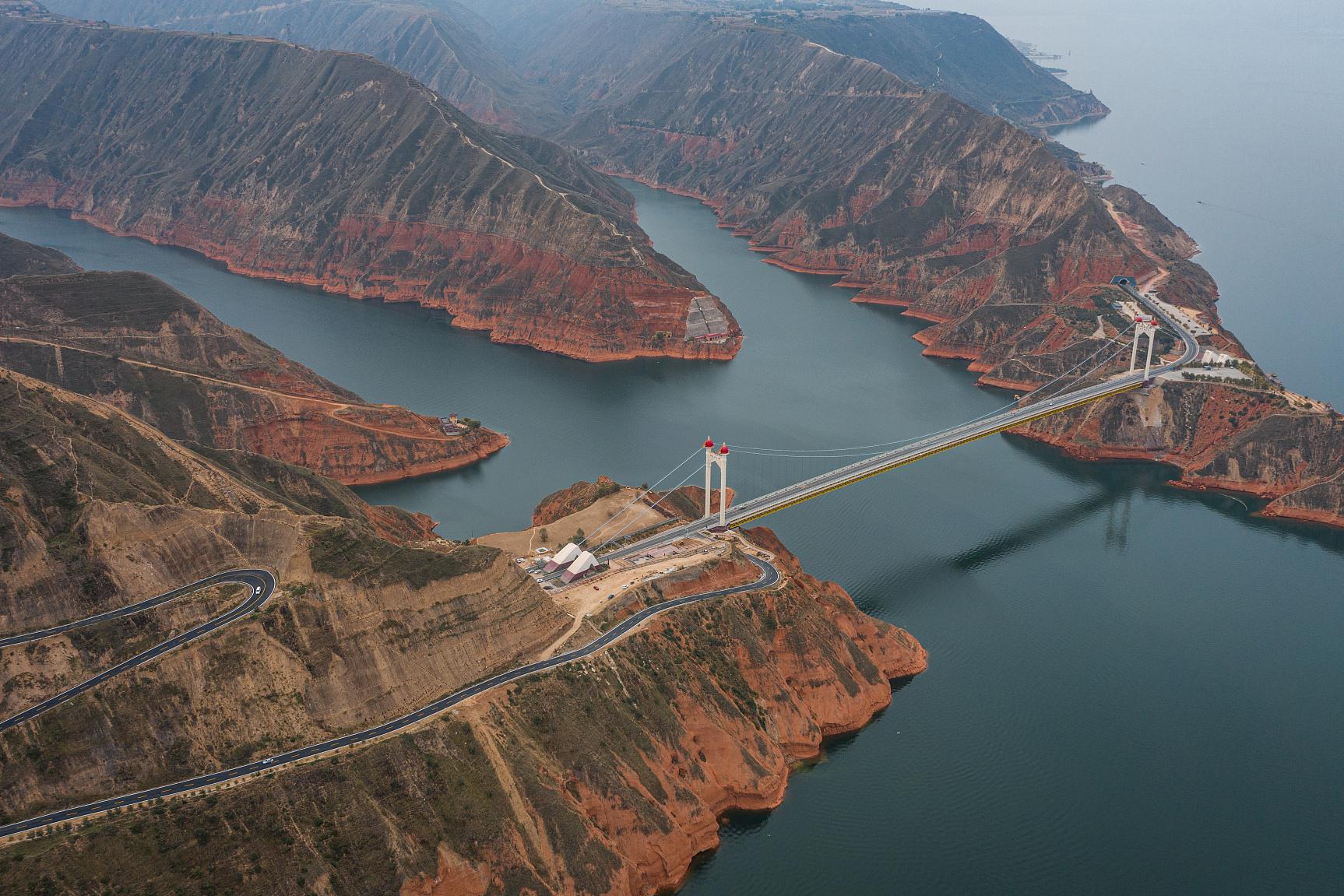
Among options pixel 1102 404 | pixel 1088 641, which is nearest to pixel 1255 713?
pixel 1088 641

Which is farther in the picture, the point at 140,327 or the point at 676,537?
Answer: the point at 140,327

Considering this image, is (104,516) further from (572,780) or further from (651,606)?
(651,606)

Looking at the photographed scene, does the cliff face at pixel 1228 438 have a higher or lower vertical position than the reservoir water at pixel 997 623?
higher

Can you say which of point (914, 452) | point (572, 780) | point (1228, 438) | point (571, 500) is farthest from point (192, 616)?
point (1228, 438)

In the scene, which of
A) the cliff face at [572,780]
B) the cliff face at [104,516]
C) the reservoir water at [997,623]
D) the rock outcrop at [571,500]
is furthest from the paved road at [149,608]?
the rock outcrop at [571,500]

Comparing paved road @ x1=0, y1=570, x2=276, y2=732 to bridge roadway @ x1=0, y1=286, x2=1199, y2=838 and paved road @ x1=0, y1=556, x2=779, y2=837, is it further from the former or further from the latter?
paved road @ x1=0, y1=556, x2=779, y2=837

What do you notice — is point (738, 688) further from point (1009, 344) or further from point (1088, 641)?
point (1009, 344)

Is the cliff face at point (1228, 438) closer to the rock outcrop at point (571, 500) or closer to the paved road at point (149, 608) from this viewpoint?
the rock outcrop at point (571, 500)
